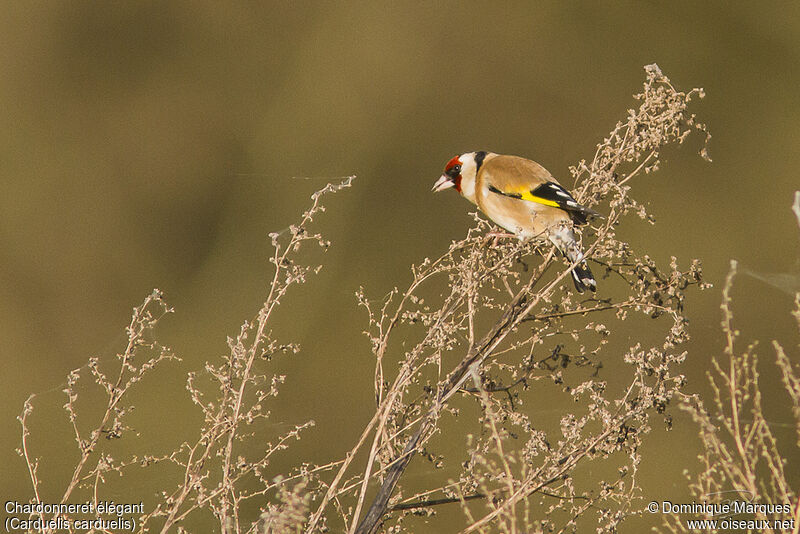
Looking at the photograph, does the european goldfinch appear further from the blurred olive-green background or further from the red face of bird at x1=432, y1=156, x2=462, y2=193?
the blurred olive-green background

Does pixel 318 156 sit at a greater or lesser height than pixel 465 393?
greater

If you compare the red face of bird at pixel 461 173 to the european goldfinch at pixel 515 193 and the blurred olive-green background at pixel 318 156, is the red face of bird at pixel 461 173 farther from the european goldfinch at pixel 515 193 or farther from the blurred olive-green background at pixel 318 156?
the blurred olive-green background at pixel 318 156

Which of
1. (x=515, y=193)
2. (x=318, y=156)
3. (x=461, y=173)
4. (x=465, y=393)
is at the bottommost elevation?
(x=465, y=393)

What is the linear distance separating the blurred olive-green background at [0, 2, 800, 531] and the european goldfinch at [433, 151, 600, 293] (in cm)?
233

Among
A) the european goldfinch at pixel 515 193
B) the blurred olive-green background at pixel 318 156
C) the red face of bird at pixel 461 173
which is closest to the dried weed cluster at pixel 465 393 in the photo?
the european goldfinch at pixel 515 193

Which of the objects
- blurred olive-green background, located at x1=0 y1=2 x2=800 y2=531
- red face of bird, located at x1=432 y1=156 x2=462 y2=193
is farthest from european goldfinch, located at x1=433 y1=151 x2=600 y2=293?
blurred olive-green background, located at x1=0 y1=2 x2=800 y2=531

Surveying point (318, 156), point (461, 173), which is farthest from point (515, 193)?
point (318, 156)

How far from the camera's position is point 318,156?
6973mm

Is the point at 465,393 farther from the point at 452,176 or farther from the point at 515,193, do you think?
the point at 452,176

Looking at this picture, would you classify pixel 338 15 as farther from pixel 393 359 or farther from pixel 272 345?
pixel 272 345

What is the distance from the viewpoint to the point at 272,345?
2.12 m

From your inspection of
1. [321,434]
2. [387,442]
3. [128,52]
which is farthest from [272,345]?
[128,52]

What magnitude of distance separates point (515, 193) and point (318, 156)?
12.1 ft

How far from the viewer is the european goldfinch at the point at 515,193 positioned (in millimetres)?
3096
